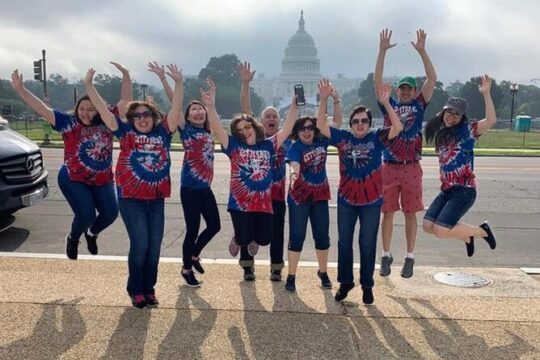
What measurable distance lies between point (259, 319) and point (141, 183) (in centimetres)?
141

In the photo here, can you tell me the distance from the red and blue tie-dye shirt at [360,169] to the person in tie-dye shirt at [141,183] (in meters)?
1.47

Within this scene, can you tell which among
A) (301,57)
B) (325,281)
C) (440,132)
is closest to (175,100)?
(325,281)

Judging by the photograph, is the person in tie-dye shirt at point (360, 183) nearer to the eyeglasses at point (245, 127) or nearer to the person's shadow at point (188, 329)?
the eyeglasses at point (245, 127)

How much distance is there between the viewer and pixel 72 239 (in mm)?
5422

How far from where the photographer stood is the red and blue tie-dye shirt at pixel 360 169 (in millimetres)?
4531

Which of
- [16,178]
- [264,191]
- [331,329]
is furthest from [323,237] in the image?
[16,178]

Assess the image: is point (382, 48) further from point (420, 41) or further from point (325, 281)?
point (325, 281)

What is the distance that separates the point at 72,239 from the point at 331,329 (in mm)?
2848

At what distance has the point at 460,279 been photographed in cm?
543

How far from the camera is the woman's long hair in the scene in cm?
498

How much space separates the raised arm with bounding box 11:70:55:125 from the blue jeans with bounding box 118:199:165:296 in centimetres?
112

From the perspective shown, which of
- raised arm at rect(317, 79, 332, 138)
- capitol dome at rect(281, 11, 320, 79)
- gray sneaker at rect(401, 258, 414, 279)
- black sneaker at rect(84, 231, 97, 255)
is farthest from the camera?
capitol dome at rect(281, 11, 320, 79)

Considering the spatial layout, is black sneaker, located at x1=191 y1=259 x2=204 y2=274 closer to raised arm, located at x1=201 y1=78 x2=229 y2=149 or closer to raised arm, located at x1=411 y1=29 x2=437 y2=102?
raised arm, located at x1=201 y1=78 x2=229 y2=149

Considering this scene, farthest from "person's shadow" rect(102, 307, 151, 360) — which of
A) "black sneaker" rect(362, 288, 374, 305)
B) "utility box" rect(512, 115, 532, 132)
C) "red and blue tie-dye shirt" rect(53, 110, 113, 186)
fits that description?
"utility box" rect(512, 115, 532, 132)
